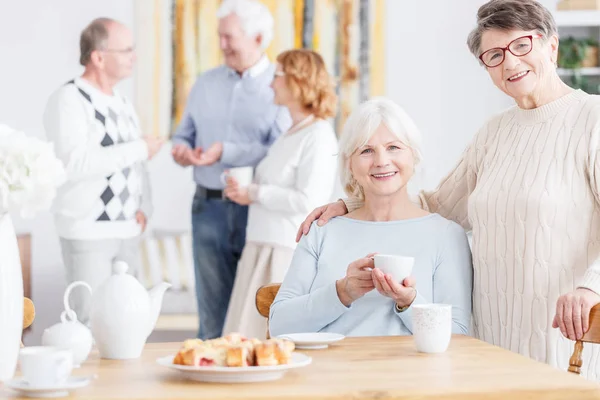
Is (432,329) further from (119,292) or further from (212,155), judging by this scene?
(212,155)

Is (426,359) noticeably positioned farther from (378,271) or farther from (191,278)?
(191,278)

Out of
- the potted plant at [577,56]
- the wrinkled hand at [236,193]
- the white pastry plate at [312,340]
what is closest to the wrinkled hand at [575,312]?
the white pastry plate at [312,340]

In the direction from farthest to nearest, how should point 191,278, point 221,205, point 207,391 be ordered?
point 191,278
point 221,205
point 207,391

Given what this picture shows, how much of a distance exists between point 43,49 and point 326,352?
4130mm

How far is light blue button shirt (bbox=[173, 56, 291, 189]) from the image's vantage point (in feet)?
13.1

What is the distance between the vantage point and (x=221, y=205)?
13.0 feet

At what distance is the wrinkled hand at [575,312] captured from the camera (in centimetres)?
181

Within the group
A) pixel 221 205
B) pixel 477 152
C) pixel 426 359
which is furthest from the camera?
pixel 221 205

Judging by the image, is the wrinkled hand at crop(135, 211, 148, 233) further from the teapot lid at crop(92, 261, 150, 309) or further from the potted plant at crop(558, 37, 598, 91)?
the potted plant at crop(558, 37, 598, 91)

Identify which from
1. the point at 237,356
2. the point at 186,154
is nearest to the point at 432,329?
the point at 237,356

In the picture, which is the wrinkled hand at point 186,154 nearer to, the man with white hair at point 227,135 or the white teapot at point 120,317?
the man with white hair at point 227,135

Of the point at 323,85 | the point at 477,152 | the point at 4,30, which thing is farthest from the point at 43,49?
the point at 477,152

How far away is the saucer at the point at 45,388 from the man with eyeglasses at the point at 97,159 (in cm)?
224

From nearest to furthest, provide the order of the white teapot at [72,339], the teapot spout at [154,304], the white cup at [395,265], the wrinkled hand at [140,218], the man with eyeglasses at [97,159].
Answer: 1. the white teapot at [72,339]
2. the teapot spout at [154,304]
3. the white cup at [395,265]
4. the man with eyeglasses at [97,159]
5. the wrinkled hand at [140,218]
